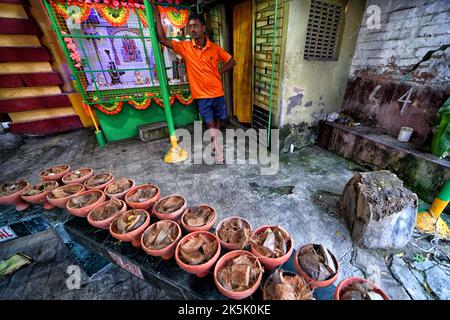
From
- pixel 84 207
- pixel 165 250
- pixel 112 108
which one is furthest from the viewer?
pixel 112 108

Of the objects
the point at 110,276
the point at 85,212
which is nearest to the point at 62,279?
the point at 110,276

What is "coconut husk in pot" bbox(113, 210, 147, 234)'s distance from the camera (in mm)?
1516

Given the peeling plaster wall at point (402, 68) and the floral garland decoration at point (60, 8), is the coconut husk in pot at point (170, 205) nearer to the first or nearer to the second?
the peeling plaster wall at point (402, 68)

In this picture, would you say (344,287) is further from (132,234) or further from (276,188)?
(276,188)

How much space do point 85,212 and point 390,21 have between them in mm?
5545

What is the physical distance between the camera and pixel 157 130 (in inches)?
208

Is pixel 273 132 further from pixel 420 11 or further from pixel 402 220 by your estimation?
pixel 420 11

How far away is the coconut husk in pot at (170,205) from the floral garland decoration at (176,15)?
453cm


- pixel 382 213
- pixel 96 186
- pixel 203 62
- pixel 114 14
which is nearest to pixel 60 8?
pixel 114 14

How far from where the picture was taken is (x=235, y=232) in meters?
1.47

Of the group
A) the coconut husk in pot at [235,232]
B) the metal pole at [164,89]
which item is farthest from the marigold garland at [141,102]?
the coconut husk in pot at [235,232]

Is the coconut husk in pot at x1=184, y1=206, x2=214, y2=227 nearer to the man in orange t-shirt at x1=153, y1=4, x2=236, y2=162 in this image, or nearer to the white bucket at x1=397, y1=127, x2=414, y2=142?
the man in orange t-shirt at x1=153, y1=4, x2=236, y2=162

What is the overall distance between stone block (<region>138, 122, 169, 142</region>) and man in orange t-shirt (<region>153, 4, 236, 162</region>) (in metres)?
1.97

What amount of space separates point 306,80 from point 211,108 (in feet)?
6.70
